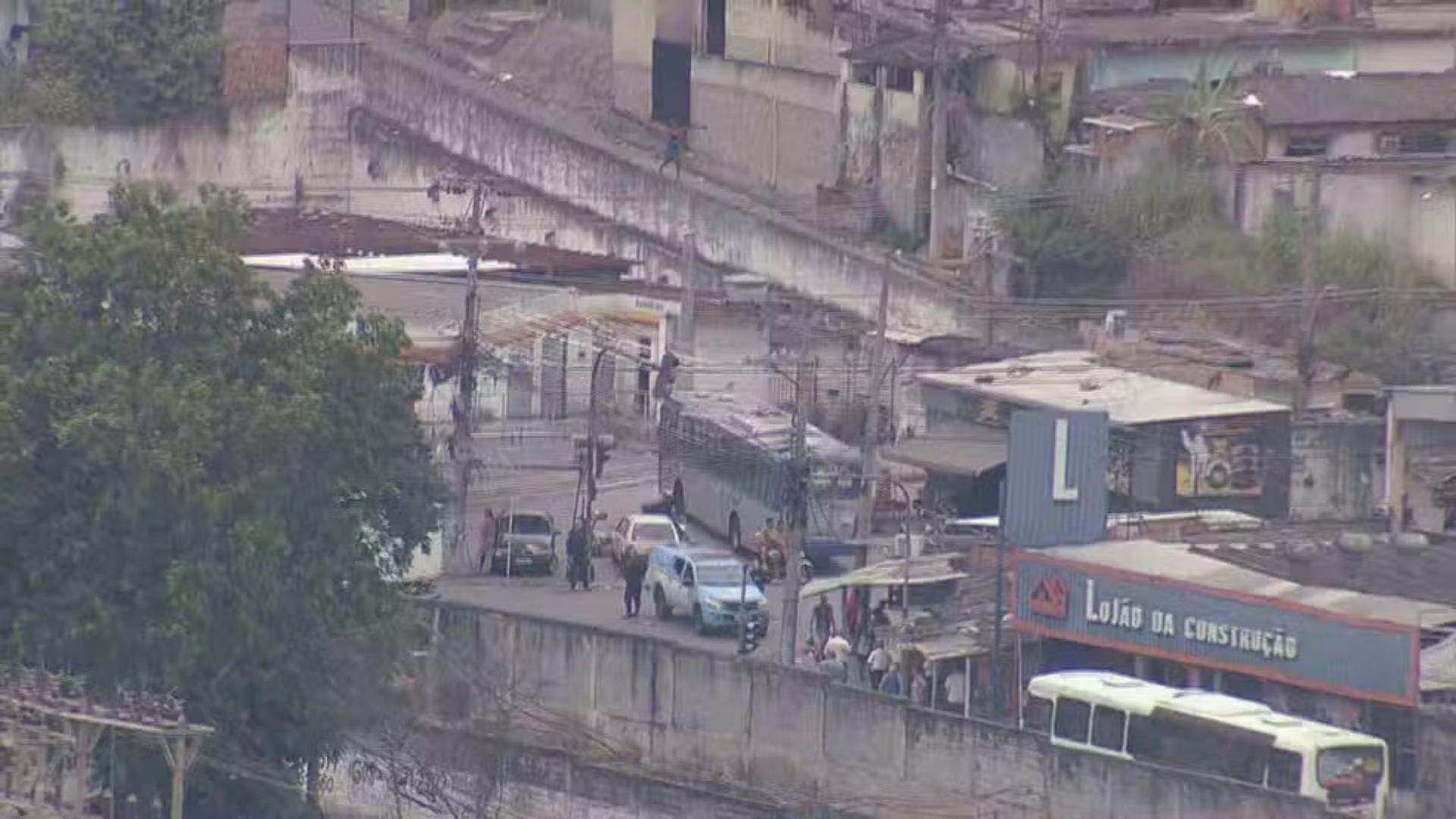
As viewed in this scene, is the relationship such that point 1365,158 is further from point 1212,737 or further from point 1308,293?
point 1212,737

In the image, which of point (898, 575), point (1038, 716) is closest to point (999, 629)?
point (1038, 716)

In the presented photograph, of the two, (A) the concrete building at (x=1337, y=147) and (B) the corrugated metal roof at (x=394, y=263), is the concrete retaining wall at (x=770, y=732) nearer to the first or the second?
(A) the concrete building at (x=1337, y=147)

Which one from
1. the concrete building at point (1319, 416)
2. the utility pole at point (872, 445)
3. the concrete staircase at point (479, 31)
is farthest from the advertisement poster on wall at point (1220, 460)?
the concrete staircase at point (479, 31)

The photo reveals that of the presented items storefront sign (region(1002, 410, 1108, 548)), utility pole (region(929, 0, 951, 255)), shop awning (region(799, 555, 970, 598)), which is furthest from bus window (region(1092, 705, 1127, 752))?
utility pole (region(929, 0, 951, 255))

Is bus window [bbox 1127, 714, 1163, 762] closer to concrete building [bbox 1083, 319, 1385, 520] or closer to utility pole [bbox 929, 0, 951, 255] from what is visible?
concrete building [bbox 1083, 319, 1385, 520]

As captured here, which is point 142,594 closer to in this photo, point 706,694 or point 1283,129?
point 706,694

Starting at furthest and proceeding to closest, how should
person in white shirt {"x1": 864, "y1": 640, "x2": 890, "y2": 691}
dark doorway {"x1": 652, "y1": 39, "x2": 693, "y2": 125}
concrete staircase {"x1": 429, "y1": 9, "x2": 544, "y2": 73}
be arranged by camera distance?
concrete staircase {"x1": 429, "y1": 9, "x2": 544, "y2": 73} < dark doorway {"x1": 652, "y1": 39, "x2": 693, "y2": 125} < person in white shirt {"x1": 864, "y1": 640, "x2": 890, "y2": 691}

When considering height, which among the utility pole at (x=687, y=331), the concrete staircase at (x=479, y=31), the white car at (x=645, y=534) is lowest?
the white car at (x=645, y=534)
